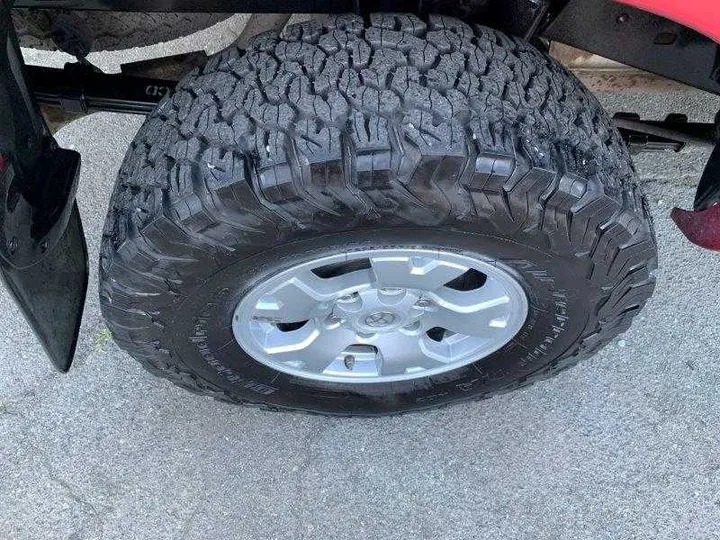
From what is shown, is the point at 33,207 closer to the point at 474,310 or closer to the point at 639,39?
the point at 474,310

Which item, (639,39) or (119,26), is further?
(119,26)

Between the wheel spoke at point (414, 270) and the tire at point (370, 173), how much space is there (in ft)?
0.23

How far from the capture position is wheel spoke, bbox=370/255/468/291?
1942 millimetres

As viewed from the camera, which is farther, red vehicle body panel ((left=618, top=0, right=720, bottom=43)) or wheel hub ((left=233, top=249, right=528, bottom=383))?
wheel hub ((left=233, top=249, right=528, bottom=383))

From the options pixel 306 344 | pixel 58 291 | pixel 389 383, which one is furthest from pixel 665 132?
pixel 58 291

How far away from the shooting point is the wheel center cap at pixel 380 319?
2.23 metres

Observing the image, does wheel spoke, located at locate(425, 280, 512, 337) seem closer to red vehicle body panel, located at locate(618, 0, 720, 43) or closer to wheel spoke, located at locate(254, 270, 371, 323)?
wheel spoke, located at locate(254, 270, 371, 323)

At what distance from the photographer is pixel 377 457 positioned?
261cm

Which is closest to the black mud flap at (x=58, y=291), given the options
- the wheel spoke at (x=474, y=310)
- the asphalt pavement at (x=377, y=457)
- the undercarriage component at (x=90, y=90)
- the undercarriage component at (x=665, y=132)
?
the undercarriage component at (x=90, y=90)

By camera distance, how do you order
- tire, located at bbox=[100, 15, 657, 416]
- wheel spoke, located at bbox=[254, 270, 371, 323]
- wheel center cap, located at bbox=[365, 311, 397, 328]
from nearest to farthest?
1. tire, located at bbox=[100, 15, 657, 416]
2. wheel spoke, located at bbox=[254, 270, 371, 323]
3. wheel center cap, located at bbox=[365, 311, 397, 328]

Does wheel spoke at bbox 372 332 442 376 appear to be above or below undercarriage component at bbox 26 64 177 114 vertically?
below

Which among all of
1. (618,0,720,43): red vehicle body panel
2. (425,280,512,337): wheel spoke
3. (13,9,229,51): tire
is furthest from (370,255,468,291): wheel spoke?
(13,9,229,51): tire

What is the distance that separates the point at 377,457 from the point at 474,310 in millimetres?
728

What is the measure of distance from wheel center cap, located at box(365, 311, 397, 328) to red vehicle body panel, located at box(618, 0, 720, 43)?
109 centimetres
